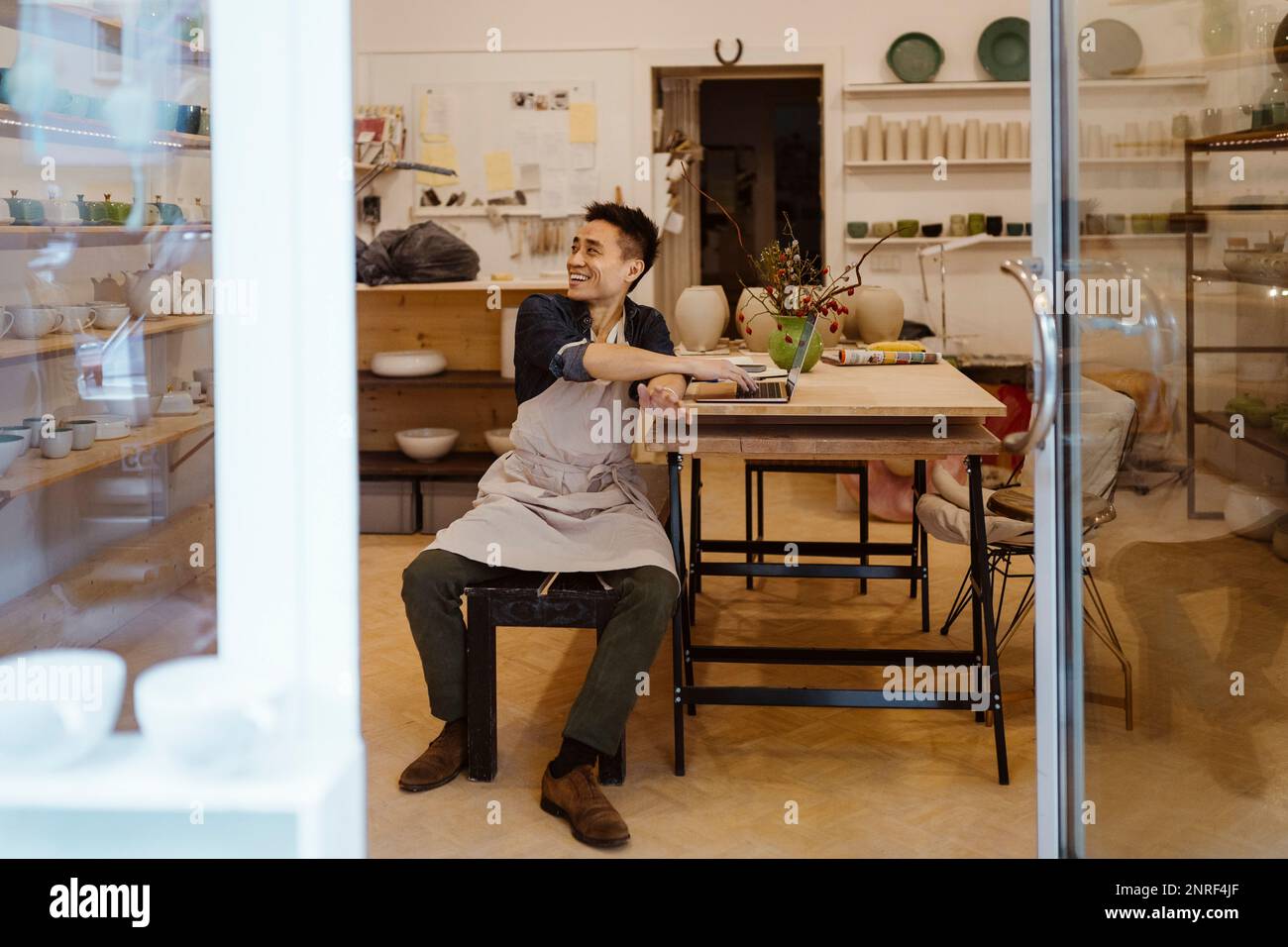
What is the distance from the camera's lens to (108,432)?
1.76m

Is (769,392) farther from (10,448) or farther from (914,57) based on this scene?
(914,57)

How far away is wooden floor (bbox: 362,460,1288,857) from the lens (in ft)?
6.30

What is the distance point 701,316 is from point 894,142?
360 cm

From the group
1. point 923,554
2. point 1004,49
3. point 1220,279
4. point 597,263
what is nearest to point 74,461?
point 1220,279

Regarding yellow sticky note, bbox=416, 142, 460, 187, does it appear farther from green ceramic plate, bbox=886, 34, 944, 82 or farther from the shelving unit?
the shelving unit

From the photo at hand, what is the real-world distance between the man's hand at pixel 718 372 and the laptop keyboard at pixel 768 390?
0.04 feet

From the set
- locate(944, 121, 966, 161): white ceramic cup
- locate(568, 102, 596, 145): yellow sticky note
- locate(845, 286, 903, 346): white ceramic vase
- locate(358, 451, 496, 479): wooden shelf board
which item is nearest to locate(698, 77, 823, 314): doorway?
locate(568, 102, 596, 145): yellow sticky note

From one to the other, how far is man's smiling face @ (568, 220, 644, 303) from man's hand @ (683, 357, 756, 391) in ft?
1.10

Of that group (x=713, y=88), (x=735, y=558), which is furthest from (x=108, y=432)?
(x=713, y=88)

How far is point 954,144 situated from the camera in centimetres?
723

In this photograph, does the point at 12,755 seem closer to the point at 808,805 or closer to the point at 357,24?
the point at 808,805

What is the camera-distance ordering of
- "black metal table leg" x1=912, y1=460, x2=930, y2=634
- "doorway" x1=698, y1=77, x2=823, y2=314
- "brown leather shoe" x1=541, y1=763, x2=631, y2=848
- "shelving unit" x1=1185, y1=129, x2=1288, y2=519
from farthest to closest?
1. "doorway" x1=698, y1=77, x2=823, y2=314
2. "black metal table leg" x1=912, y1=460, x2=930, y2=634
3. "brown leather shoe" x1=541, y1=763, x2=631, y2=848
4. "shelving unit" x1=1185, y1=129, x2=1288, y2=519

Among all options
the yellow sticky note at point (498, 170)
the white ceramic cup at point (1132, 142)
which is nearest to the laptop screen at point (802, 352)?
the white ceramic cup at point (1132, 142)
